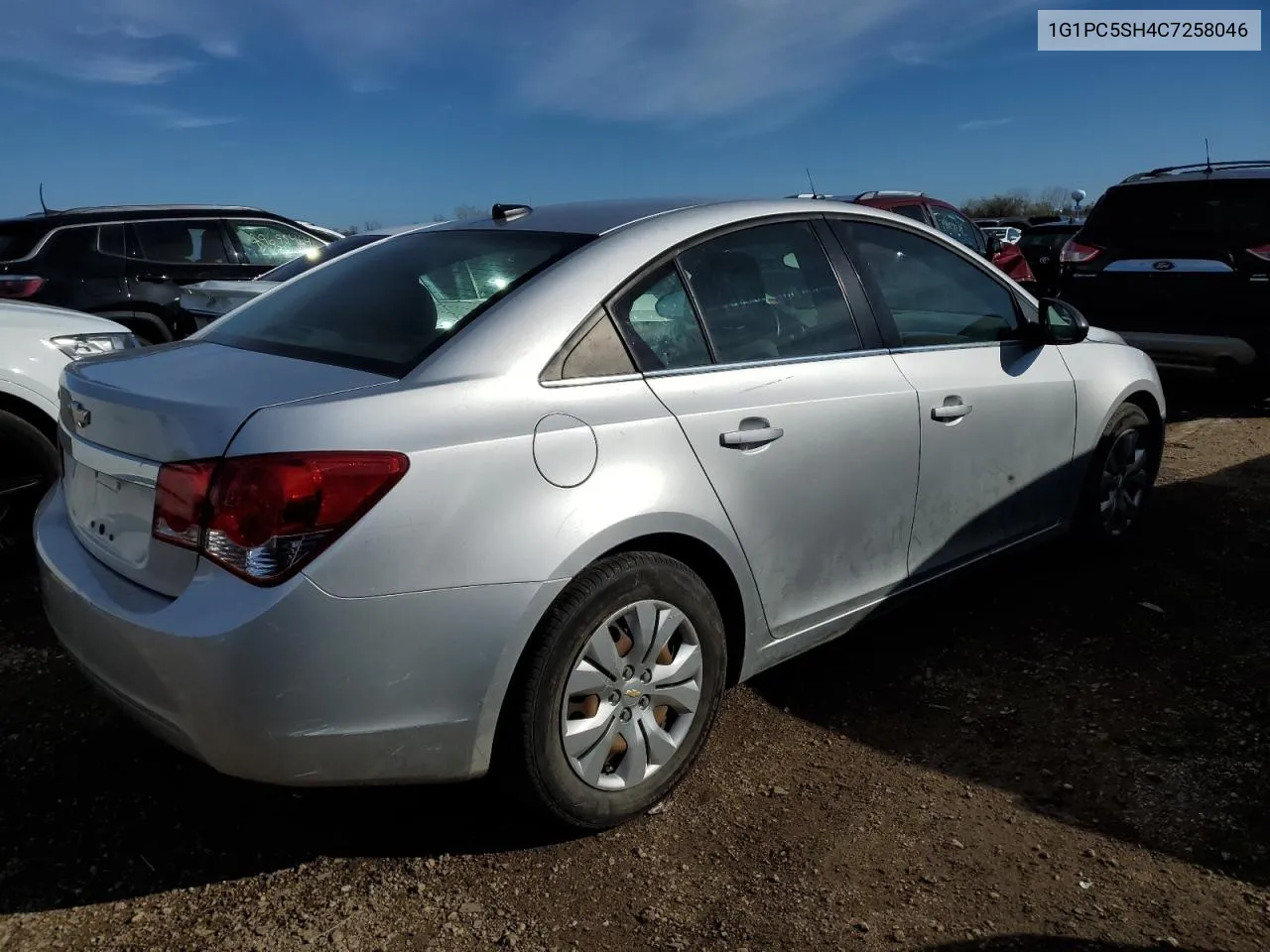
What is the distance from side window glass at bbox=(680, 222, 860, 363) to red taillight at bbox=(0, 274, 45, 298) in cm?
644

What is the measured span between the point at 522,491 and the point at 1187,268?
6.76 meters

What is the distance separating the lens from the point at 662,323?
280 centimetres

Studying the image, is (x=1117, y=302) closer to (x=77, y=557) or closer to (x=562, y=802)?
(x=562, y=802)

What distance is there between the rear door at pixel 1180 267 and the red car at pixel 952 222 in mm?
3623

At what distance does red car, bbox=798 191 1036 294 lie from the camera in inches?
451

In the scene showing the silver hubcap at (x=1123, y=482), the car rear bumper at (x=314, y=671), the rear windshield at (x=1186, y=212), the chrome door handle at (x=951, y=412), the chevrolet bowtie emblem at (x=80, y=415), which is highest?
the rear windshield at (x=1186, y=212)

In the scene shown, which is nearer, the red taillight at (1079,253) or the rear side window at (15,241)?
the rear side window at (15,241)

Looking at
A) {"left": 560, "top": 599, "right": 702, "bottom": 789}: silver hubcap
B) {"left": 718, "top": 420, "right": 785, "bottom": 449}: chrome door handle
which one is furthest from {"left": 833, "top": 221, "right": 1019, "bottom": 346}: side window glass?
{"left": 560, "top": 599, "right": 702, "bottom": 789}: silver hubcap

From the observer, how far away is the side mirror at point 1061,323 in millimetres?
3885

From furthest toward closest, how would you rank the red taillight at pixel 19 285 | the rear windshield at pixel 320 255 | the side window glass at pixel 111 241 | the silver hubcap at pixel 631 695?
the side window glass at pixel 111 241 → the red taillight at pixel 19 285 → the rear windshield at pixel 320 255 → the silver hubcap at pixel 631 695

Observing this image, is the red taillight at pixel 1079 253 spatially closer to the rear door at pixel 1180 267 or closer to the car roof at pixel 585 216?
the rear door at pixel 1180 267

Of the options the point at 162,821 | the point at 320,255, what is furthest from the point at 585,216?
the point at 320,255

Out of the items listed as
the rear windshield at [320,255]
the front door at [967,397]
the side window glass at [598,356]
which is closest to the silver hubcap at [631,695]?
the side window glass at [598,356]

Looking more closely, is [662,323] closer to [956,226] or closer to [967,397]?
[967,397]
